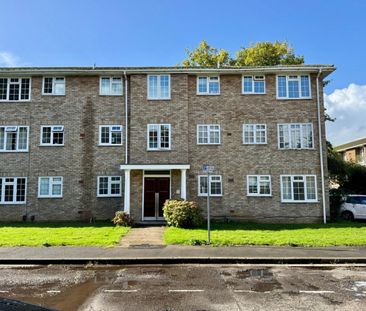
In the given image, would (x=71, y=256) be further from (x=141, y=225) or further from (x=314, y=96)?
(x=314, y=96)

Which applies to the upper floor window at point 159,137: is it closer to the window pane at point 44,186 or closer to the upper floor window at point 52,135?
the upper floor window at point 52,135

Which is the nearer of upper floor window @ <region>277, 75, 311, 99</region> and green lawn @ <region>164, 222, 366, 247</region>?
green lawn @ <region>164, 222, 366, 247</region>

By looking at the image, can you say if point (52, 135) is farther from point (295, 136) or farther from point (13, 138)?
point (295, 136)

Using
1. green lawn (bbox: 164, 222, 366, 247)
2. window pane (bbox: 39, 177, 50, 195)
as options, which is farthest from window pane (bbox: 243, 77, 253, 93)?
window pane (bbox: 39, 177, 50, 195)

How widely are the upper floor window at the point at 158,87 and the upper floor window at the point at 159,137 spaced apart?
1.79m

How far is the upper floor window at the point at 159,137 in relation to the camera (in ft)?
68.6

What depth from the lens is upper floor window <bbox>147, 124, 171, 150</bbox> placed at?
68.6 ft

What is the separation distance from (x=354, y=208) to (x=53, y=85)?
65.1 ft

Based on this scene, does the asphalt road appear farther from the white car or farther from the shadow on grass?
the white car

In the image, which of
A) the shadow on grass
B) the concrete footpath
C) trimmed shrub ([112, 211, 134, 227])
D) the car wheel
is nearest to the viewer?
the concrete footpath

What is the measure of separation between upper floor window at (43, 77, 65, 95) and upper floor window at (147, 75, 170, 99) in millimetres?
5203

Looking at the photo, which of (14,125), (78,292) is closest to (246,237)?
(78,292)

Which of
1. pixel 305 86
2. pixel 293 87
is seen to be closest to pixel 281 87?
pixel 293 87

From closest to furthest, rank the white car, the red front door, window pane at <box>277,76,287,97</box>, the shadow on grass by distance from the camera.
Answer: the shadow on grass < the red front door < window pane at <box>277,76,287,97</box> < the white car
